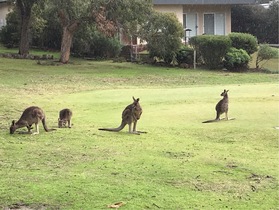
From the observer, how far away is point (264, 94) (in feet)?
59.1

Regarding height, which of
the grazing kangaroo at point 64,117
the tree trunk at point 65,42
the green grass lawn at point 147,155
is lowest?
the green grass lawn at point 147,155

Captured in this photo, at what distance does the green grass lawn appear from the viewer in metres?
6.66

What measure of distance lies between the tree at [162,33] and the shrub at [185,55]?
4.26 feet

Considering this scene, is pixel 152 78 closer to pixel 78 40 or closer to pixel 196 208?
pixel 78 40

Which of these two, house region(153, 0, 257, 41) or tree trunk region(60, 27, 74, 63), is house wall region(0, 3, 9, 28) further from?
tree trunk region(60, 27, 74, 63)

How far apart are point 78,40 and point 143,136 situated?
24.2 meters

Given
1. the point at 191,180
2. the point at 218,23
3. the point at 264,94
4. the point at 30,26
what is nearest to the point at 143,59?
the point at 30,26

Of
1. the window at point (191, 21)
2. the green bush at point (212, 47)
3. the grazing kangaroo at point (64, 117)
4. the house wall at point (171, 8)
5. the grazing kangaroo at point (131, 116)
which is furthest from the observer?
the window at point (191, 21)

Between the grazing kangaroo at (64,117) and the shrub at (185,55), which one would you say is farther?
the shrub at (185,55)

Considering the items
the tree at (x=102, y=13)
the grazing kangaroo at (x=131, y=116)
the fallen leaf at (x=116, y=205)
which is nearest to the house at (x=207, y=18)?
the tree at (x=102, y=13)

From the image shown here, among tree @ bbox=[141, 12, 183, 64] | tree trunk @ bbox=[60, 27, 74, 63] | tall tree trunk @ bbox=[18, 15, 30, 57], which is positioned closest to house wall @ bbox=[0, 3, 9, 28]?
tall tree trunk @ bbox=[18, 15, 30, 57]

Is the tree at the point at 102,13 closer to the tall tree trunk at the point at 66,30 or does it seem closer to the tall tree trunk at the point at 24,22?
the tall tree trunk at the point at 66,30

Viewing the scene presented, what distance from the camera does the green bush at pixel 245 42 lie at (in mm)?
32438

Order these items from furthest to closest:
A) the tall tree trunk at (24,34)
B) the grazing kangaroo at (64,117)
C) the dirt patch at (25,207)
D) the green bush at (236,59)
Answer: the tall tree trunk at (24,34) → the green bush at (236,59) → the grazing kangaroo at (64,117) → the dirt patch at (25,207)
